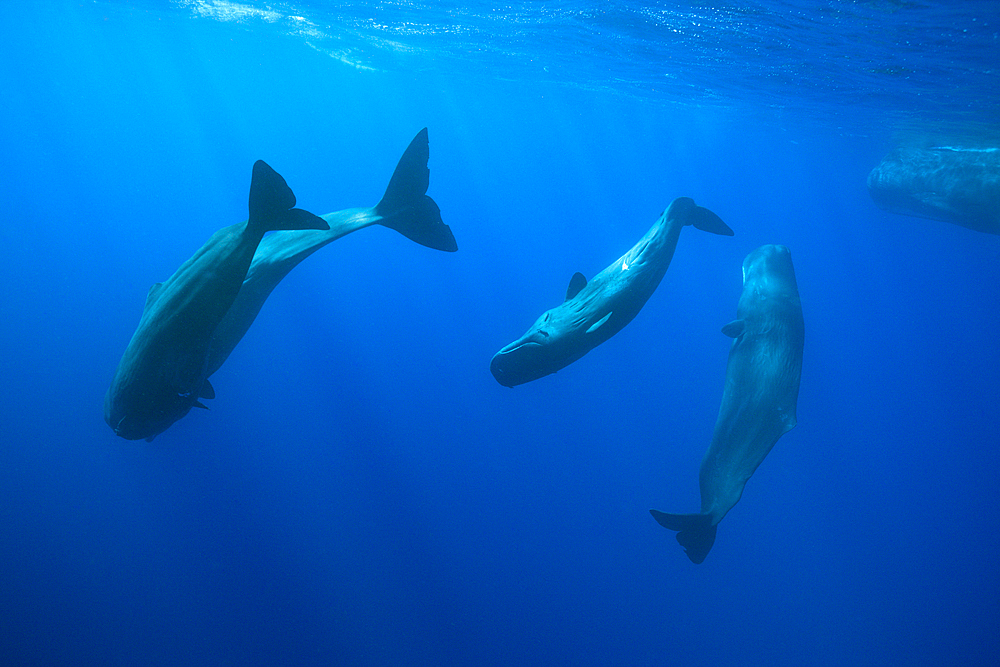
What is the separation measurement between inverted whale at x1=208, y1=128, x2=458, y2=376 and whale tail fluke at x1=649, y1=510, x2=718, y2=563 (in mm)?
4105

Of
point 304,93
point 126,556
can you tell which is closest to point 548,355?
point 126,556

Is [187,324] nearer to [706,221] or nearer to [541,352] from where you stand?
[541,352]

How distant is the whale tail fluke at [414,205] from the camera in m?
6.30

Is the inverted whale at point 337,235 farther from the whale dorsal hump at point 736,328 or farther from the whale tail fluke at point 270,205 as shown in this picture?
the whale dorsal hump at point 736,328

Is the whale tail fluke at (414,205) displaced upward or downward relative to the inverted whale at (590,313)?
upward

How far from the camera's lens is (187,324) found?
14.2 ft

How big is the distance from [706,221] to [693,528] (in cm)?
455

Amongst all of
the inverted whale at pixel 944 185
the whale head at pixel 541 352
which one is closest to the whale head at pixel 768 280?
the whale head at pixel 541 352

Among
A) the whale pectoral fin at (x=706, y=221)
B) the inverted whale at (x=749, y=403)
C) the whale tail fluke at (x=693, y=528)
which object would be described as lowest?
the whale tail fluke at (x=693, y=528)

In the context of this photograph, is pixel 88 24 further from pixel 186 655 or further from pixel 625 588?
pixel 625 588

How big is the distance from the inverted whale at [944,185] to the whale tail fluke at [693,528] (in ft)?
45.3

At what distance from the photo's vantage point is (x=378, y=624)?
16.8 meters

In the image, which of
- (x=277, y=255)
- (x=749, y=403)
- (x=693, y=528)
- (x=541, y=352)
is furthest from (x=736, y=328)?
(x=277, y=255)

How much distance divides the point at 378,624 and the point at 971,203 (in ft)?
71.5
